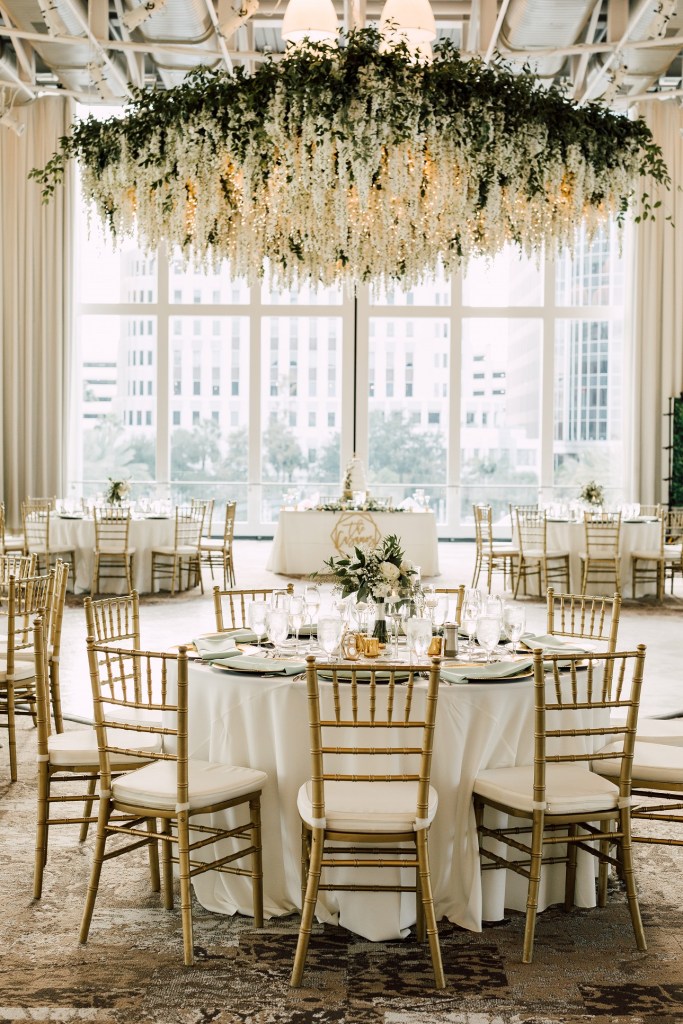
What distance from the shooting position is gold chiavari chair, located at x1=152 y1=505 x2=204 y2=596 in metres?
10.3

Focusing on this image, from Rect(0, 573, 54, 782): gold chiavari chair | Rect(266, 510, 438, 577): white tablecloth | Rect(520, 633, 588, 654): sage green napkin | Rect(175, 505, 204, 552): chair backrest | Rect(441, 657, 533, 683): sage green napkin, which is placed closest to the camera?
Rect(441, 657, 533, 683): sage green napkin

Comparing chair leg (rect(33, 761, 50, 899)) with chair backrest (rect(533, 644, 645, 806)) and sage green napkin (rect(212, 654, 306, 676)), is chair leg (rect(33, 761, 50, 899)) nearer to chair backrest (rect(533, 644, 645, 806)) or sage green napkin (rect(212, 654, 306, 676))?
sage green napkin (rect(212, 654, 306, 676))

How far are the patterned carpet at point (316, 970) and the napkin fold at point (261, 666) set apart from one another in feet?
2.57

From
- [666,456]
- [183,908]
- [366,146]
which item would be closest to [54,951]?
[183,908]

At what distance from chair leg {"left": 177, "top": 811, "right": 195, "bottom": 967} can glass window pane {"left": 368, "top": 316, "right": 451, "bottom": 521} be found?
11751 mm

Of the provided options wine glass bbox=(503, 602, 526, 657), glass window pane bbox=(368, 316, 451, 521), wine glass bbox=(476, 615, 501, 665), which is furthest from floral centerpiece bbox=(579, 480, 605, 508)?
wine glass bbox=(476, 615, 501, 665)

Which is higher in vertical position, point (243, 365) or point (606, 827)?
point (243, 365)

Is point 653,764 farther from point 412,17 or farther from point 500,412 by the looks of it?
point 500,412

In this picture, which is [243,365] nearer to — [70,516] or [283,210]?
[70,516]

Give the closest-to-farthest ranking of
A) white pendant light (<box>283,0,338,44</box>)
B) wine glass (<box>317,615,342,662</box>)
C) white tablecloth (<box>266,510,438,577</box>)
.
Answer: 1. wine glass (<box>317,615,342,662</box>)
2. white pendant light (<box>283,0,338,44</box>)
3. white tablecloth (<box>266,510,438,577</box>)

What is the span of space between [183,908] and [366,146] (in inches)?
138

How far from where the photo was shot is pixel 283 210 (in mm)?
6262

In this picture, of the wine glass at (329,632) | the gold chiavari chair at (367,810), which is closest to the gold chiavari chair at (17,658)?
the wine glass at (329,632)

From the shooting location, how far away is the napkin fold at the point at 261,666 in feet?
11.5
